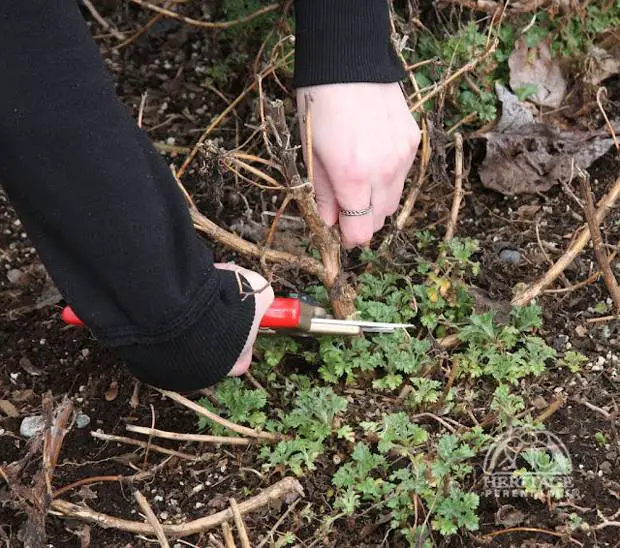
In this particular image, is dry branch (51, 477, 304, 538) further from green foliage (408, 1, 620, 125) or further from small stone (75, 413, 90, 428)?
green foliage (408, 1, 620, 125)

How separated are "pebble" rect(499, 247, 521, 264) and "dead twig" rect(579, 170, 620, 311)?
0.23 metres

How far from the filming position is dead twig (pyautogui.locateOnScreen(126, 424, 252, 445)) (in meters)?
1.70

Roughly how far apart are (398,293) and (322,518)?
51cm

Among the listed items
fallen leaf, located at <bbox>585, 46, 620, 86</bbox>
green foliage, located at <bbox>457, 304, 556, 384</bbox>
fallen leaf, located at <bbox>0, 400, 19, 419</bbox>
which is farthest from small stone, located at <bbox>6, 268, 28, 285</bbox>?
fallen leaf, located at <bbox>585, 46, 620, 86</bbox>

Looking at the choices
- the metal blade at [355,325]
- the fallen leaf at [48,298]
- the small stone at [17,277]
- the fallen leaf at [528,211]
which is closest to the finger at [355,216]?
the metal blade at [355,325]

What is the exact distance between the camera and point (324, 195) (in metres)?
1.74

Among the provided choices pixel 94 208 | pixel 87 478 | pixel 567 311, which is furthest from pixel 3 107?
pixel 567 311

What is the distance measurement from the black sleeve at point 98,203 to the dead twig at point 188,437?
22cm

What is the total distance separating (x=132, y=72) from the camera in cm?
267

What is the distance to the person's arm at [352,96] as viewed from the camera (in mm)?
1595

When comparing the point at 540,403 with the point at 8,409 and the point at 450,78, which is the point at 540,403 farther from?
the point at 8,409

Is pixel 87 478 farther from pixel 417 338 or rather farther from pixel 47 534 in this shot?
pixel 417 338

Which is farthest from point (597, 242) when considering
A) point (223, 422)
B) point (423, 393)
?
point (223, 422)

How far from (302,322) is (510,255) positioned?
603 mm
